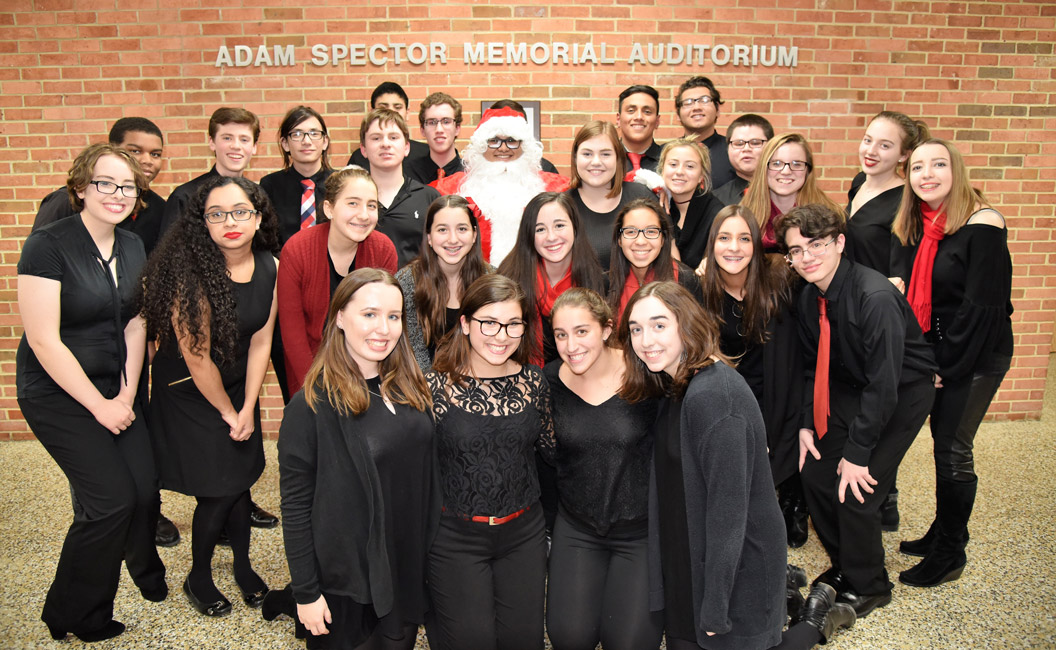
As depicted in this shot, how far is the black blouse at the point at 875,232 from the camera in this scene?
3.69 metres

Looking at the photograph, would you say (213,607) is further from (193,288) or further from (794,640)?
(794,640)

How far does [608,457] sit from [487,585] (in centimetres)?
67

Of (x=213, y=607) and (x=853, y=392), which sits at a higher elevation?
(x=853, y=392)

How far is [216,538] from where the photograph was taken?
3049 millimetres

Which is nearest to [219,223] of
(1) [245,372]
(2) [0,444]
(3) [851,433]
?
(1) [245,372]

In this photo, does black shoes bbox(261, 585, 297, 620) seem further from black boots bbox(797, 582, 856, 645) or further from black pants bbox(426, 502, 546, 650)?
black boots bbox(797, 582, 856, 645)

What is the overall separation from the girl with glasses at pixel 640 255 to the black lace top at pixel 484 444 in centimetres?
77

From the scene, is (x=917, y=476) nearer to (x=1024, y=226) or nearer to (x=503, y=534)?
(x=1024, y=226)

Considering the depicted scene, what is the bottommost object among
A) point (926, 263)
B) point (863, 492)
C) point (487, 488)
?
point (863, 492)

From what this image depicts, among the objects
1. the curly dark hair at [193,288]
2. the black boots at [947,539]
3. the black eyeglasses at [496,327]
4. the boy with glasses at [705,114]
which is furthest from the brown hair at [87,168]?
the black boots at [947,539]

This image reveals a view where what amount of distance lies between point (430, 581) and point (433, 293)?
49.3 inches

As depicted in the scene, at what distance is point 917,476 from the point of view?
4.54 meters

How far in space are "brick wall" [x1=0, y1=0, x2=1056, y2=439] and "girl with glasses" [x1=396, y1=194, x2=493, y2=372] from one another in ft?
6.95

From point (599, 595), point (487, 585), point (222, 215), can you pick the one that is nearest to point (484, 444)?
point (487, 585)
